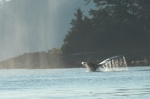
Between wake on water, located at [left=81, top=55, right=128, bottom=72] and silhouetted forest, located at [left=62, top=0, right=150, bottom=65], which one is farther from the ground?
silhouetted forest, located at [left=62, top=0, right=150, bottom=65]

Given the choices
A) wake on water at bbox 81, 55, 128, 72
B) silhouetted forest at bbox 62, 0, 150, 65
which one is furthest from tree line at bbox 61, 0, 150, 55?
wake on water at bbox 81, 55, 128, 72

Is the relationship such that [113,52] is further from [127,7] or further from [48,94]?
[48,94]

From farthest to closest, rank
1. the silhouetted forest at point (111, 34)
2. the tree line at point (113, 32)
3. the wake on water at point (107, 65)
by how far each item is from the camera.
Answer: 1. the tree line at point (113, 32)
2. the silhouetted forest at point (111, 34)
3. the wake on water at point (107, 65)

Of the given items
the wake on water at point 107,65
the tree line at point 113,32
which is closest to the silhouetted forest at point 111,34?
the tree line at point 113,32

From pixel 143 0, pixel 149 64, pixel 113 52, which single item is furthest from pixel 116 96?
pixel 143 0

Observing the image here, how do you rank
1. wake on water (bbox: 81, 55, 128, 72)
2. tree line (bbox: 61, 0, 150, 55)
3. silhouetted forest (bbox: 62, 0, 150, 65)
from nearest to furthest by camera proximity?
1. wake on water (bbox: 81, 55, 128, 72)
2. silhouetted forest (bbox: 62, 0, 150, 65)
3. tree line (bbox: 61, 0, 150, 55)

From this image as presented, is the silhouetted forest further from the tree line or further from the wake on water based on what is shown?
the wake on water

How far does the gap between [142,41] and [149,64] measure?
21.5 meters

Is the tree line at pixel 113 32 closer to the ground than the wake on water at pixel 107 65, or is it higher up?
higher up

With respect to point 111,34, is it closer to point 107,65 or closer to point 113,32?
point 113,32

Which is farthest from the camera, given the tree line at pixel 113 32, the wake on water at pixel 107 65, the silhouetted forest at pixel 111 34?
the tree line at pixel 113 32

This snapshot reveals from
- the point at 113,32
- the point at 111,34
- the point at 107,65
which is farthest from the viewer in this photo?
the point at 113,32

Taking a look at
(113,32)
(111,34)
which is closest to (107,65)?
(111,34)

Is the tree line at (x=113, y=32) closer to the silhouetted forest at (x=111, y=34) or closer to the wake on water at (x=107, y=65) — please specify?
the silhouetted forest at (x=111, y=34)
